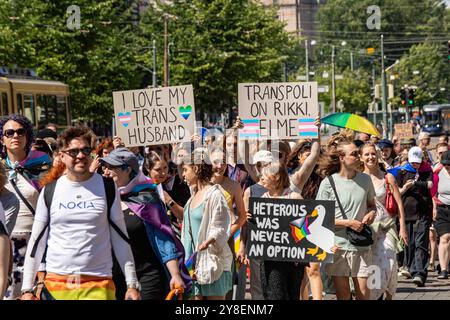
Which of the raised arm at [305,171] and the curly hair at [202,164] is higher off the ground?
the curly hair at [202,164]

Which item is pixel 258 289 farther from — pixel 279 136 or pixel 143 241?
pixel 279 136

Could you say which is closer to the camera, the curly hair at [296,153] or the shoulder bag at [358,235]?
the shoulder bag at [358,235]

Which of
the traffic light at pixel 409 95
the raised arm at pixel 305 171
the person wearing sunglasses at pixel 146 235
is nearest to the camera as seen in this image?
the person wearing sunglasses at pixel 146 235

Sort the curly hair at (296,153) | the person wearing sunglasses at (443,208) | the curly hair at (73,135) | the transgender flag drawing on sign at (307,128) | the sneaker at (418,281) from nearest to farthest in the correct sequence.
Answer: the curly hair at (73,135) → the transgender flag drawing on sign at (307,128) → the curly hair at (296,153) → the sneaker at (418,281) → the person wearing sunglasses at (443,208)

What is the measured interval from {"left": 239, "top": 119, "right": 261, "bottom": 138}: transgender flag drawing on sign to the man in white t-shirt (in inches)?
214

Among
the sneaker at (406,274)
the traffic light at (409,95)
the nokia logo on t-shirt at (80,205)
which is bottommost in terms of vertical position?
the sneaker at (406,274)

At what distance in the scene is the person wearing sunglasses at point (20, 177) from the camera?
7.95 m

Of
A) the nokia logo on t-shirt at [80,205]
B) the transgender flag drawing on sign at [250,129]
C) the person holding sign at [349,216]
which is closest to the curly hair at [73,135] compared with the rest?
the nokia logo on t-shirt at [80,205]

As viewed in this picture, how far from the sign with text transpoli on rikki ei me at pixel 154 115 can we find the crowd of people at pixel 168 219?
0.32 metres

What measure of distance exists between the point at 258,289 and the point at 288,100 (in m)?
3.07

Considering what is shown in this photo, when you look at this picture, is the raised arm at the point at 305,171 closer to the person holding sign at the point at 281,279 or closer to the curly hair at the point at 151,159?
the person holding sign at the point at 281,279

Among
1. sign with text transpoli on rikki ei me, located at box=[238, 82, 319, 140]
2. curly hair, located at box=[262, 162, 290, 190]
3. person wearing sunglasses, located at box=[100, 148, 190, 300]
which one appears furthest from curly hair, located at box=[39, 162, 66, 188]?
sign with text transpoli on rikki ei me, located at box=[238, 82, 319, 140]
